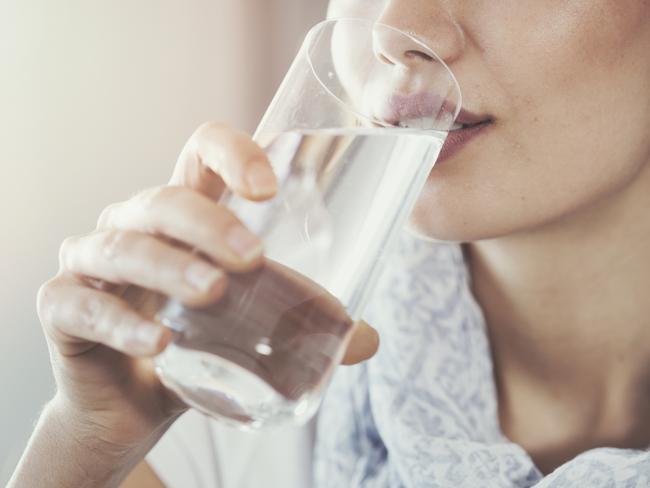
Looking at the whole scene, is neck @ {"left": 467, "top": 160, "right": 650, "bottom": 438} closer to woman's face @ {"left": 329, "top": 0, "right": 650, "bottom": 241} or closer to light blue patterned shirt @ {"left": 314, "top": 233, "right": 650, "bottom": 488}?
light blue patterned shirt @ {"left": 314, "top": 233, "right": 650, "bottom": 488}

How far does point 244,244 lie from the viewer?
1.76 feet

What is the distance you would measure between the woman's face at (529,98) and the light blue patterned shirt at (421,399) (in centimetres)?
31

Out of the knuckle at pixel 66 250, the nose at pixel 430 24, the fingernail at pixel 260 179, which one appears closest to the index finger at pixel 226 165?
the fingernail at pixel 260 179

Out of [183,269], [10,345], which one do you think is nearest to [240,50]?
[10,345]

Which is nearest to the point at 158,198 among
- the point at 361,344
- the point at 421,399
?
the point at 361,344

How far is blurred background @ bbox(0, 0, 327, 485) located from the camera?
4.77ft

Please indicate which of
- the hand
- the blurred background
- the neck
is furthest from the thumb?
the blurred background

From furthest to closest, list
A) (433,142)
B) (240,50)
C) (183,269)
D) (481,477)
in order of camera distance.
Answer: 1. (240,50)
2. (481,477)
3. (433,142)
4. (183,269)

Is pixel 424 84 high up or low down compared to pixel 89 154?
up

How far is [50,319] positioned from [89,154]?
1045 millimetres

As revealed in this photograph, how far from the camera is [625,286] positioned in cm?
112

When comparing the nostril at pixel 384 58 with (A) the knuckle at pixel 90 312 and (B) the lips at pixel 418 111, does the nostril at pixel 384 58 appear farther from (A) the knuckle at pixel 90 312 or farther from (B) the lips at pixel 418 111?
(A) the knuckle at pixel 90 312

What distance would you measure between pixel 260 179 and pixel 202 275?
74mm

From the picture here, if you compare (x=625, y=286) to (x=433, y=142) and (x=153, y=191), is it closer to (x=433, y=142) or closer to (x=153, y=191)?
(x=433, y=142)
